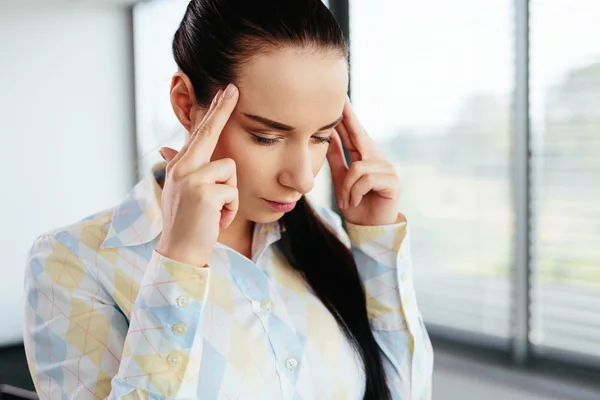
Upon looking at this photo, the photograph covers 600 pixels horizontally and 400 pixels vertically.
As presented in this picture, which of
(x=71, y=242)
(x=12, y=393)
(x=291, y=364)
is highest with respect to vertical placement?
(x=71, y=242)

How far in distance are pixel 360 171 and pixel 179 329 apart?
0.48 meters

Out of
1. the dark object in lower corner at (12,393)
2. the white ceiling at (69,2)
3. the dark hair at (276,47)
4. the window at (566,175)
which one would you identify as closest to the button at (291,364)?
the dark hair at (276,47)

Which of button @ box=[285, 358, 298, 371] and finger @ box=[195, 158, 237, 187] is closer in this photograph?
finger @ box=[195, 158, 237, 187]

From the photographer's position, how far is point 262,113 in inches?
34.8

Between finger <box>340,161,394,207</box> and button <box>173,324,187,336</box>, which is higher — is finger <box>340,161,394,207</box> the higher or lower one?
the higher one

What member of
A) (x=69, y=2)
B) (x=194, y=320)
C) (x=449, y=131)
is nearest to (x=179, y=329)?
(x=194, y=320)

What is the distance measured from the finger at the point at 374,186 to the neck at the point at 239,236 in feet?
0.68

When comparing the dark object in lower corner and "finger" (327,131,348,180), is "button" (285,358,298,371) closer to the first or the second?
"finger" (327,131,348,180)

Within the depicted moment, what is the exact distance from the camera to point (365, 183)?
1.11 meters

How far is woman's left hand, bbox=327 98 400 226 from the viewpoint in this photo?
1.12 meters

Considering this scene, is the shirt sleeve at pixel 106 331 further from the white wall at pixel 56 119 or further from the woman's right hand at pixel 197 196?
the white wall at pixel 56 119

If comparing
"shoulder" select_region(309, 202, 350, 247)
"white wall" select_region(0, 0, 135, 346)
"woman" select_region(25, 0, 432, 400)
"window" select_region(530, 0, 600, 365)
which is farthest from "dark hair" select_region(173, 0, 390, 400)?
"white wall" select_region(0, 0, 135, 346)

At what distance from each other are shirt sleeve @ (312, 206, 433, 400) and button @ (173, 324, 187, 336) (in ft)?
1.50

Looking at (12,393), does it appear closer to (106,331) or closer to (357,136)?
(106,331)
